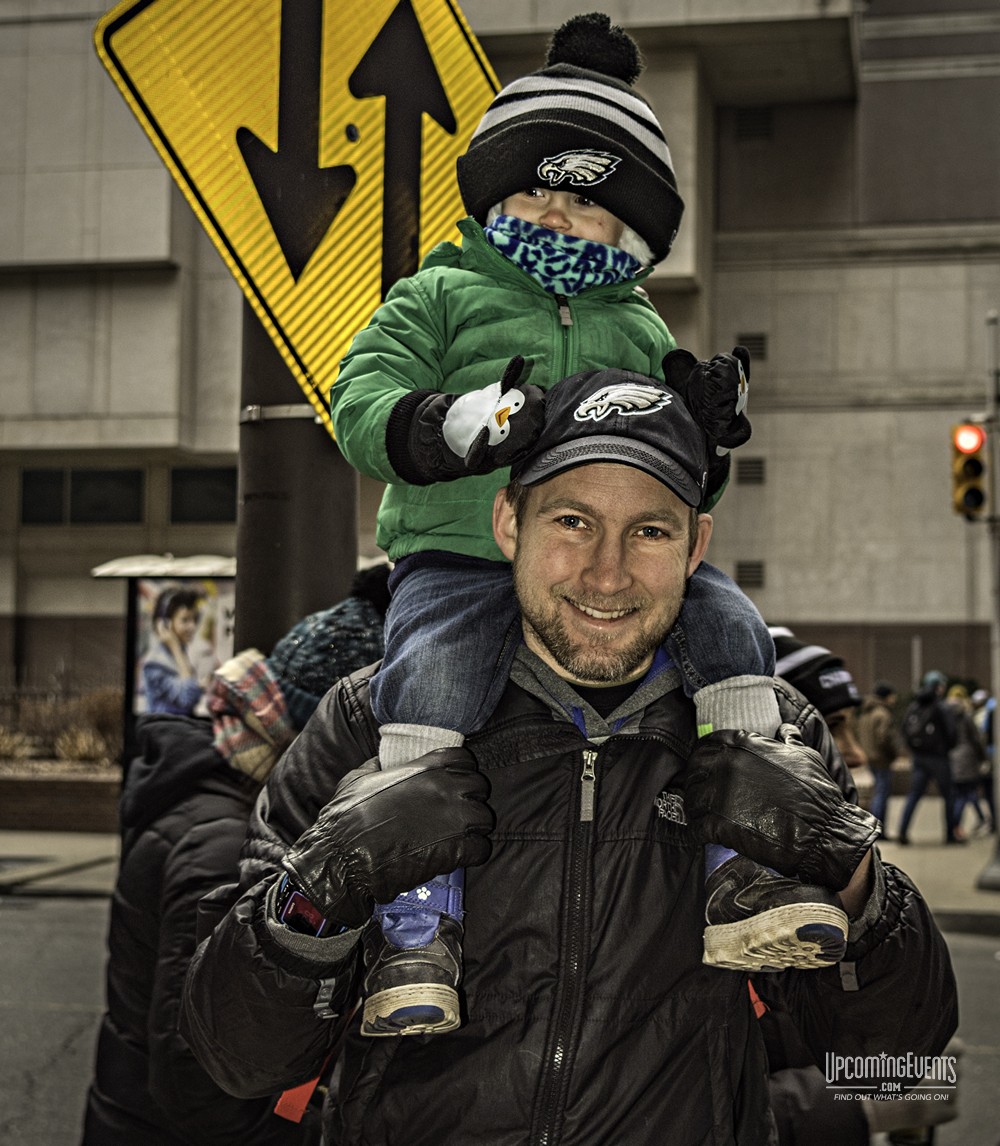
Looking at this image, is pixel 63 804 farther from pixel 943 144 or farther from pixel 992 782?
pixel 943 144

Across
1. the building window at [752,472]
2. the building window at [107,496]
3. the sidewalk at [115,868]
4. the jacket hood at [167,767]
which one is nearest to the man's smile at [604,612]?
the jacket hood at [167,767]

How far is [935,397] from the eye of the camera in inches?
1256

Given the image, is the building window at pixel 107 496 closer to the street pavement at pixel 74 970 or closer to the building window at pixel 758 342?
the building window at pixel 758 342

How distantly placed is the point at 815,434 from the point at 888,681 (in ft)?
18.3

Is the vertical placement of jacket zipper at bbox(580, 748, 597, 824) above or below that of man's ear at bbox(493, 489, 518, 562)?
below

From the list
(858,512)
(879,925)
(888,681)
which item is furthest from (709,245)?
(879,925)

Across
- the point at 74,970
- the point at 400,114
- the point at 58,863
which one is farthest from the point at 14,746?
the point at 400,114

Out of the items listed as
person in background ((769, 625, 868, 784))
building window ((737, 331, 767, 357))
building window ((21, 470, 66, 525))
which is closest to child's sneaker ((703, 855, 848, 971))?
person in background ((769, 625, 868, 784))

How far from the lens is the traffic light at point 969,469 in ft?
53.0

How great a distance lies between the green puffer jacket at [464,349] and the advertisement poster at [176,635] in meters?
10.1

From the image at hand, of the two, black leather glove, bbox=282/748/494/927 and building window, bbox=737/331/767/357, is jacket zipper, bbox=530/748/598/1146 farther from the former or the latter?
building window, bbox=737/331/767/357

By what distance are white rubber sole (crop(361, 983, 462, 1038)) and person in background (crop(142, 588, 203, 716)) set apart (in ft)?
34.2

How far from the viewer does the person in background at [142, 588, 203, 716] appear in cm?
1277

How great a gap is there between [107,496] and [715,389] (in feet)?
108
